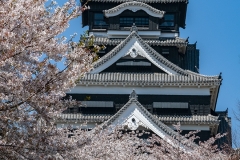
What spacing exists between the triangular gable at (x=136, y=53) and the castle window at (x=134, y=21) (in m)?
2.52

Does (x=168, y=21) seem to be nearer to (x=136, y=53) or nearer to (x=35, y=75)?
(x=136, y=53)

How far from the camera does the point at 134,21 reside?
24688 mm

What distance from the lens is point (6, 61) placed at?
6.74 metres

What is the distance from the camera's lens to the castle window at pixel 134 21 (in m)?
24.6

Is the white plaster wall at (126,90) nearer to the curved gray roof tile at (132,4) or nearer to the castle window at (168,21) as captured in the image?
the curved gray roof tile at (132,4)

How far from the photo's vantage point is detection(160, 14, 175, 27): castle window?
993 inches

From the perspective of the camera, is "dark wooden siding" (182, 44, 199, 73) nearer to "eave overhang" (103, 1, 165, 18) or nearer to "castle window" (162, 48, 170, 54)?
"castle window" (162, 48, 170, 54)

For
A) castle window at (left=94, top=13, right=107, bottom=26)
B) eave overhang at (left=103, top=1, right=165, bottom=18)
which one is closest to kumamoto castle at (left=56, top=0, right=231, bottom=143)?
eave overhang at (left=103, top=1, right=165, bottom=18)

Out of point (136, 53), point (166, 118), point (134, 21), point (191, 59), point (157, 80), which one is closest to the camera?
point (166, 118)

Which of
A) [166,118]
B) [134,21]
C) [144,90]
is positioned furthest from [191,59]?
[166,118]

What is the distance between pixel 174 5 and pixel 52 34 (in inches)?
735

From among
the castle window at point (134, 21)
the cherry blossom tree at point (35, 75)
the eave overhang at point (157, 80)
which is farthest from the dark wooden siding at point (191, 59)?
the cherry blossom tree at point (35, 75)

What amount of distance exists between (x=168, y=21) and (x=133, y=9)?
2.16 m

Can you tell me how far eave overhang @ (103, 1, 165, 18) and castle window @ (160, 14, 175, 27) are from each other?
1153 mm
